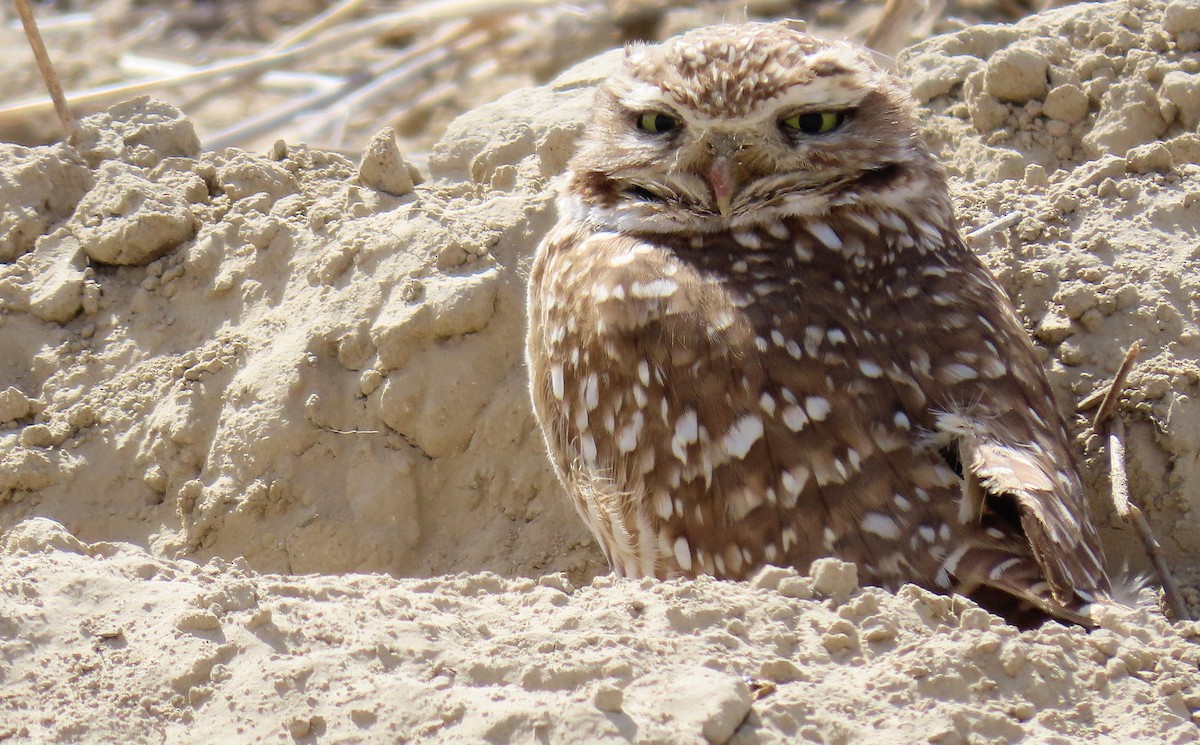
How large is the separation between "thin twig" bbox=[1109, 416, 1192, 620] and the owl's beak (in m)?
1.37

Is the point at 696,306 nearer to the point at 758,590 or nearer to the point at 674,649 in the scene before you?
the point at 758,590

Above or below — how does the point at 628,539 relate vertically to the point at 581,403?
below

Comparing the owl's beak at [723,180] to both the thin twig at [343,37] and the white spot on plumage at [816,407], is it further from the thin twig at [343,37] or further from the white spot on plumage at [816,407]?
the thin twig at [343,37]

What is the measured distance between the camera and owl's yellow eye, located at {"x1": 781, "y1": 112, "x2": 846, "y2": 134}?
148 inches

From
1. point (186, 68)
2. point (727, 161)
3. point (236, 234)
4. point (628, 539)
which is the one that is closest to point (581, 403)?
point (628, 539)

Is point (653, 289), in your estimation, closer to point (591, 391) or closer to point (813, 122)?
point (591, 391)

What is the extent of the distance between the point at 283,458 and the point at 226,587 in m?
1.87

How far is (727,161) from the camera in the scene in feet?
12.1

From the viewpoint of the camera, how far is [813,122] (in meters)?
3.77

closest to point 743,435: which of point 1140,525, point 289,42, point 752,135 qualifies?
point 752,135

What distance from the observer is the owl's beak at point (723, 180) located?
12.0 ft

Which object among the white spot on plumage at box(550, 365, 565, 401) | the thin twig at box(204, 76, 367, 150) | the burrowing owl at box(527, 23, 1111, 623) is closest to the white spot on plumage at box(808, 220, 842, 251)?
the burrowing owl at box(527, 23, 1111, 623)

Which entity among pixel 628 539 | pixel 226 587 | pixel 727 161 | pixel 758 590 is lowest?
pixel 628 539

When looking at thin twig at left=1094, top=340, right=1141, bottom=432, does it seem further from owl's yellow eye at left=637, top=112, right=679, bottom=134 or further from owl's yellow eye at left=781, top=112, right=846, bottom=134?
owl's yellow eye at left=637, top=112, right=679, bottom=134
